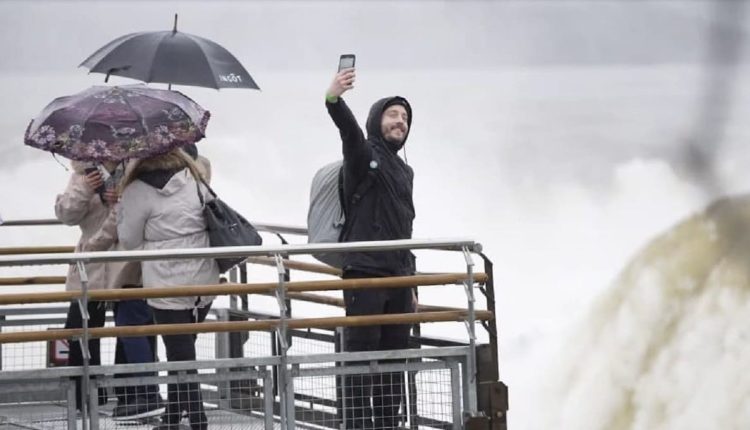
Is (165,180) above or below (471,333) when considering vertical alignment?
above

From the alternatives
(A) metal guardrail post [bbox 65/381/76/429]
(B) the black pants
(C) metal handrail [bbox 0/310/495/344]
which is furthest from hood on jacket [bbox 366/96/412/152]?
(A) metal guardrail post [bbox 65/381/76/429]

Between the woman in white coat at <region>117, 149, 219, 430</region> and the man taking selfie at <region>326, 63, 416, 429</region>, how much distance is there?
501 mm

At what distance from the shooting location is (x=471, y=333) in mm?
5102

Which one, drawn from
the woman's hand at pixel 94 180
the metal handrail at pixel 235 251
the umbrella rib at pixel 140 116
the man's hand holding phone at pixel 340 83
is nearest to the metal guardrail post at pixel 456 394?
the metal handrail at pixel 235 251

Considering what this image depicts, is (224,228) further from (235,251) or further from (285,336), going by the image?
(285,336)

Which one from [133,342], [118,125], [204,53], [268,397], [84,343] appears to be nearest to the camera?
[84,343]

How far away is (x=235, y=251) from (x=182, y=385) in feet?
1.66

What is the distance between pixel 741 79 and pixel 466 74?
233 centimetres

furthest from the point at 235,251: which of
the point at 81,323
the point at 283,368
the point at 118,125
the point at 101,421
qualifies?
the point at 81,323

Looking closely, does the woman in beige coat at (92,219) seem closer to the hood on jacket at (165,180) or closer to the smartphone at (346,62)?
the hood on jacket at (165,180)

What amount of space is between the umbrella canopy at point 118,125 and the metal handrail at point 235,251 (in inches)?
28.8

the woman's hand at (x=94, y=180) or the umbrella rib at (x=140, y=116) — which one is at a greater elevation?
the umbrella rib at (x=140, y=116)

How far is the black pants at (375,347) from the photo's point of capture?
5219 millimetres

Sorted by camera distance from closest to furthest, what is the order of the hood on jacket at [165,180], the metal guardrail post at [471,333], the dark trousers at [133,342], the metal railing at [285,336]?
the metal railing at [285,336] < the metal guardrail post at [471,333] < the hood on jacket at [165,180] < the dark trousers at [133,342]
